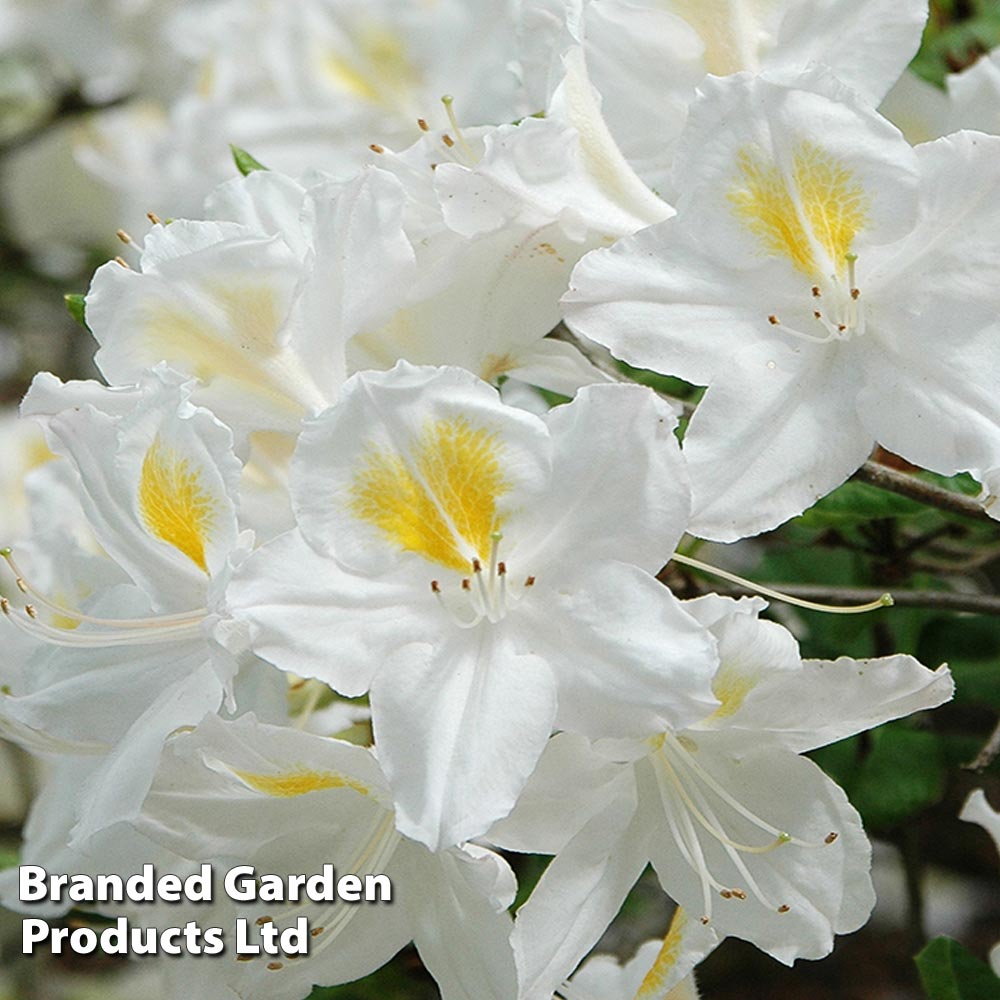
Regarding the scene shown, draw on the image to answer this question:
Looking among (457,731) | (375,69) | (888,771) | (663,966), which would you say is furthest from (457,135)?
(375,69)

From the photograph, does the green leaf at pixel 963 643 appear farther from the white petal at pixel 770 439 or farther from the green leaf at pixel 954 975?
the white petal at pixel 770 439

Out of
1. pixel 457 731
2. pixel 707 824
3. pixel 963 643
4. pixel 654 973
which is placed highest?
pixel 457 731

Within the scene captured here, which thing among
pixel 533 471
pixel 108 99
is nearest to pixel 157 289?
pixel 533 471

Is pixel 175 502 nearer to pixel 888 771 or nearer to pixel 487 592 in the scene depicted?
pixel 487 592

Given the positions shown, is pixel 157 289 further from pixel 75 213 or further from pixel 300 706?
pixel 75 213

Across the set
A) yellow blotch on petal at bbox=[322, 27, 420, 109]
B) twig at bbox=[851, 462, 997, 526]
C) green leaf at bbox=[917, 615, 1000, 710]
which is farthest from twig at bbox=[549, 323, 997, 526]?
yellow blotch on petal at bbox=[322, 27, 420, 109]

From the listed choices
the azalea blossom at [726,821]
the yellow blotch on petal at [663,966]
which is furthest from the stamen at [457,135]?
the yellow blotch on petal at [663,966]
